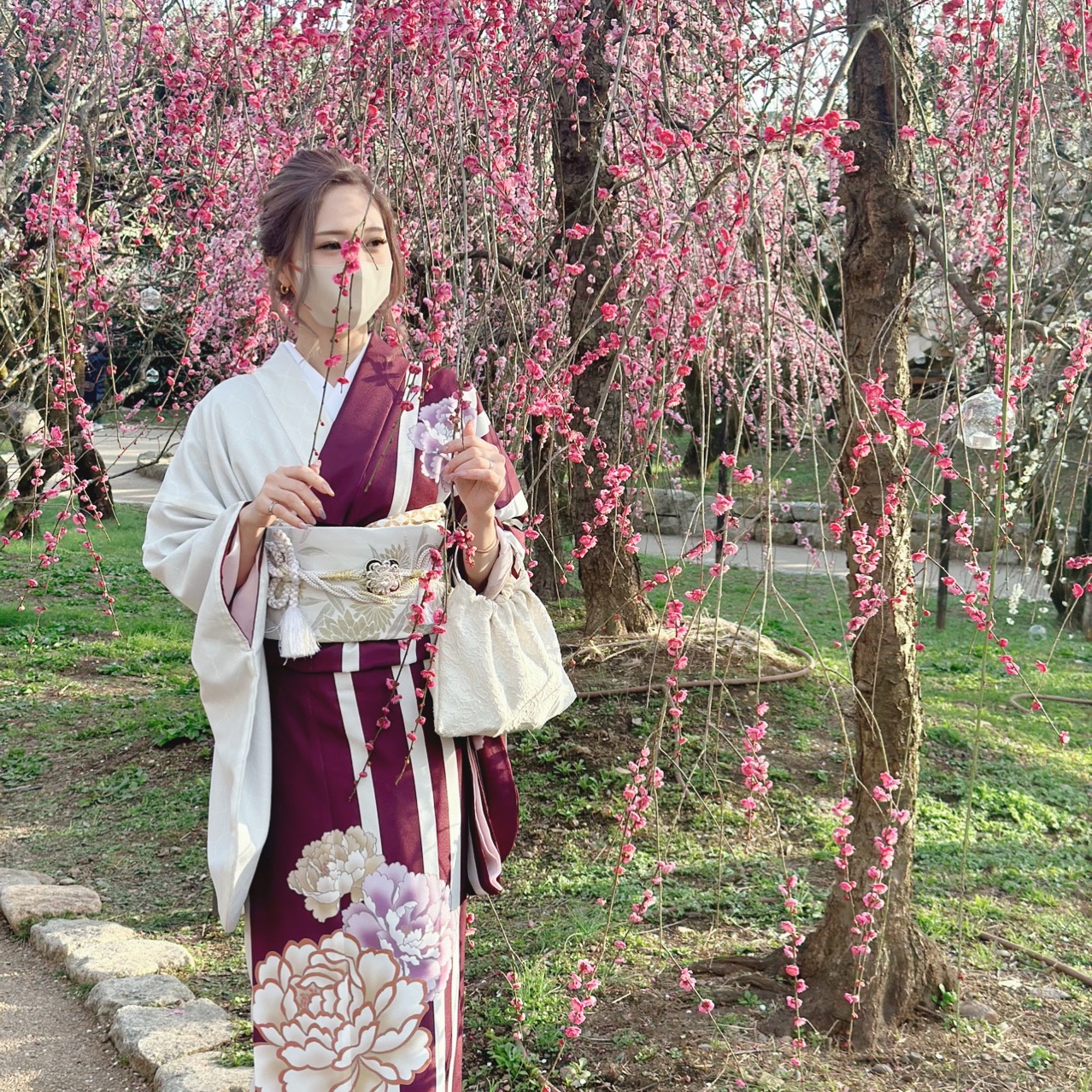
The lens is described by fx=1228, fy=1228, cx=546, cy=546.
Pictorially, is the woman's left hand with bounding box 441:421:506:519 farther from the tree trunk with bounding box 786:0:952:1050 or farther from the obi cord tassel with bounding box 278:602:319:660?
the tree trunk with bounding box 786:0:952:1050

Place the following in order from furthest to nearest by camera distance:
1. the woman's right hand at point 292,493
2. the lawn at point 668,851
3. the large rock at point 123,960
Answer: the large rock at point 123,960, the lawn at point 668,851, the woman's right hand at point 292,493

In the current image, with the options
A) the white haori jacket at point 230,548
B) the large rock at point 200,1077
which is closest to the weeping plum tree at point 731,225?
the white haori jacket at point 230,548

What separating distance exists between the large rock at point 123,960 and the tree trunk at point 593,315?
1.52 meters

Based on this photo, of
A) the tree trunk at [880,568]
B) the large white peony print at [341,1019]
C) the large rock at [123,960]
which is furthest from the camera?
the large rock at [123,960]

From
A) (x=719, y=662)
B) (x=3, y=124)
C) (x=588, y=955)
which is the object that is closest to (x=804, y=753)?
(x=719, y=662)

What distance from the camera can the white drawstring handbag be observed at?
6.07 ft

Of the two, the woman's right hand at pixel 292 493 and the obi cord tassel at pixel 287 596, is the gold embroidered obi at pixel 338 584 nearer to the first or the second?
the obi cord tassel at pixel 287 596

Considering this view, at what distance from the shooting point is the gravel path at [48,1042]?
2621mm

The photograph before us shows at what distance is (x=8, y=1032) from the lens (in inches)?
112

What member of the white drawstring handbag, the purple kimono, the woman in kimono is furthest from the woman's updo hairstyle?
the white drawstring handbag

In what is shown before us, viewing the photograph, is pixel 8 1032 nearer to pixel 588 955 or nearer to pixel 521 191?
pixel 588 955

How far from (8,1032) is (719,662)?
256 cm

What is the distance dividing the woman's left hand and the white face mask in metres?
0.25

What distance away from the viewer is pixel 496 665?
Result: 1.89 m
